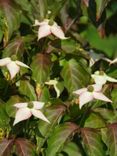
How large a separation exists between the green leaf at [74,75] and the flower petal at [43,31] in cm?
17

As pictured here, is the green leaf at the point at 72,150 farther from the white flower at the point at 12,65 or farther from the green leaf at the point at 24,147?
the white flower at the point at 12,65

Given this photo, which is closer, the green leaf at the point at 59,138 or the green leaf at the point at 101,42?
the green leaf at the point at 59,138

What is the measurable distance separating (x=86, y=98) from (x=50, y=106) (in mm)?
195

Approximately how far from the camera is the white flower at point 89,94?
87.0 inches

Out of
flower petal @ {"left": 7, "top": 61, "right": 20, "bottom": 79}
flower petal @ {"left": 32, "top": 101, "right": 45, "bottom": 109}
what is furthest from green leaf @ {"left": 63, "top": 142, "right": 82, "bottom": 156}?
flower petal @ {"left": 7, "top": 61, "right": 20, "bottom": 79}

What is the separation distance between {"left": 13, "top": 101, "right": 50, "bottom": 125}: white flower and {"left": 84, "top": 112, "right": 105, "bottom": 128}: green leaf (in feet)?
0.77

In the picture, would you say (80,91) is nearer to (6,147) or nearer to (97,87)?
(97,87)

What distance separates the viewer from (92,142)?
7.37 feet

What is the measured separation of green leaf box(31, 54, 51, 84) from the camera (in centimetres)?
238

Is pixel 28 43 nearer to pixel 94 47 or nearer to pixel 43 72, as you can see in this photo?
pixel 43 72

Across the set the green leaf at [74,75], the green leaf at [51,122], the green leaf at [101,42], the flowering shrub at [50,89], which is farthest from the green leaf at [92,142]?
the green leaf at [101,42]

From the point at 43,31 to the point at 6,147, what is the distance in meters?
0.47

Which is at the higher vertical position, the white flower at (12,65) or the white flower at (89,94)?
the white flower at (12,65)

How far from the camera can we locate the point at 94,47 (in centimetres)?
280
